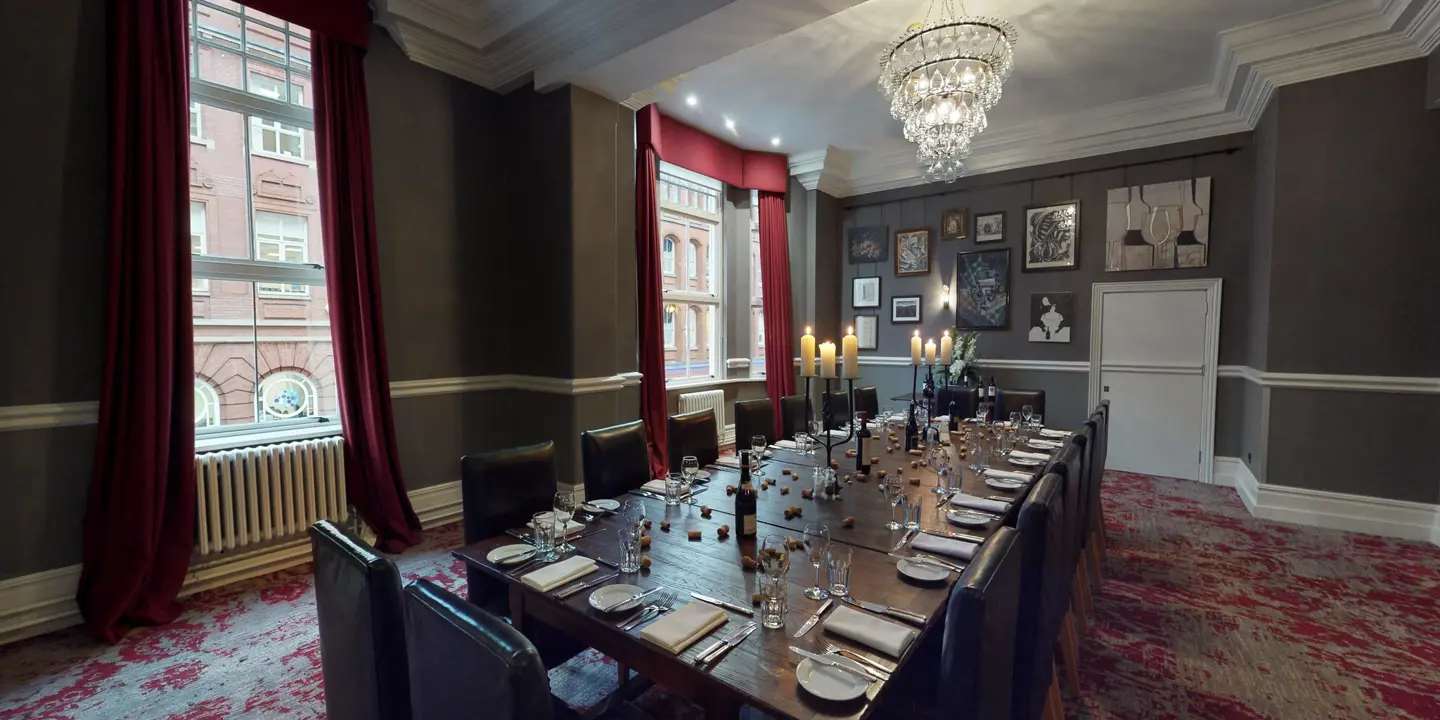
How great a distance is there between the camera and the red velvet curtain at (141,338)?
2.44 meters

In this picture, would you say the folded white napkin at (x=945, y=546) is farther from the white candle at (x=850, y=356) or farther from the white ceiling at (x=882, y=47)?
the white ceiling at (x=882, y=47)

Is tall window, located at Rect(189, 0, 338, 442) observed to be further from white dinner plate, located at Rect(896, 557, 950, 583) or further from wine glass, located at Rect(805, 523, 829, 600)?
white dinner plate, located at Rect(896, 557, 950, 583)

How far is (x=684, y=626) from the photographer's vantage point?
48.2 inches

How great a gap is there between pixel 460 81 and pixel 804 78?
99.8 inches

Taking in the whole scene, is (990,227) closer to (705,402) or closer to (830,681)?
(705,402)

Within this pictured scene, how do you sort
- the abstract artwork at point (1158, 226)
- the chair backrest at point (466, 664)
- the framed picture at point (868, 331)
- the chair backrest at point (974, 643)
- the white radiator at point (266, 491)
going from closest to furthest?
1. the chair backrest at point (466, 664)
2. the chair backrest at point (974, 643)
3. the white radiator at point (266, 491)
4. the abstract artwork at point (1158, 226)
5. the framed picture at point (868, 331)

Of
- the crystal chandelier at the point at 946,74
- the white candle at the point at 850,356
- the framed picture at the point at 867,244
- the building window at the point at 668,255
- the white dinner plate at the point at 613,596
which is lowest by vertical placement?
the white dinner plate at the point at 613,596

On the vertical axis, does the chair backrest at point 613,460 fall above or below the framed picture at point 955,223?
below

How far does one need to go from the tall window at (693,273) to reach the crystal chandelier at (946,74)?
7.82 ft

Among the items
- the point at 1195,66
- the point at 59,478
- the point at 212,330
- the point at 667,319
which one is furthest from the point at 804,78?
the point at 59,478

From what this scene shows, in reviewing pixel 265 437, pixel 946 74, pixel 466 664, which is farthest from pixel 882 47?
pixel 265 437

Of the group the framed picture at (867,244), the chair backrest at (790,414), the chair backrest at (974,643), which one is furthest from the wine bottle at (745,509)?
the framed picture at (867,244)

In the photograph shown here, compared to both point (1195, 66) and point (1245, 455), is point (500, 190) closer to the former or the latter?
point (1195, 66)

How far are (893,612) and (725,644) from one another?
1.36ft
